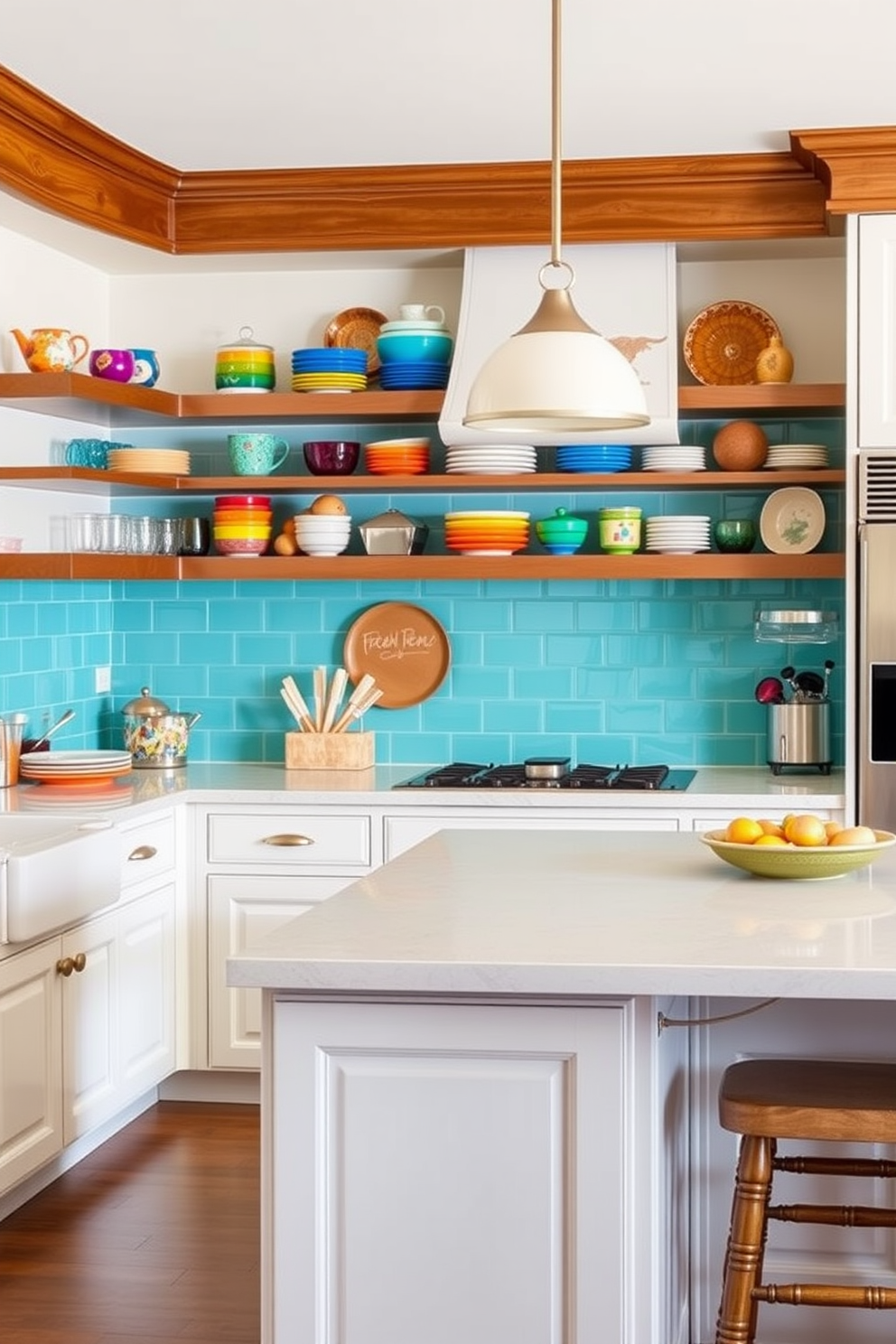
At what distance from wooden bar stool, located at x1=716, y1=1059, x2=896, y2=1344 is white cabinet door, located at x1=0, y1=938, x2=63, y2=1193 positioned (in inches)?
69.1

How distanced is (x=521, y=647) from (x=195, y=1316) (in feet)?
8.42

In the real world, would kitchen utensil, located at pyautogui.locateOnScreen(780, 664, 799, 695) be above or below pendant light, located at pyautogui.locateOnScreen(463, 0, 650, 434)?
below

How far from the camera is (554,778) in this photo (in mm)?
5180

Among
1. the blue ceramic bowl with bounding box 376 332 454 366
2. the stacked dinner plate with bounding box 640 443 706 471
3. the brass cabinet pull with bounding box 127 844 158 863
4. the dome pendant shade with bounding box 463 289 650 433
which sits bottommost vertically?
the brass cabinet pull with bounding box 127 844 158 863

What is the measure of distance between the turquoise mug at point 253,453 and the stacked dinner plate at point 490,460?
581 mm

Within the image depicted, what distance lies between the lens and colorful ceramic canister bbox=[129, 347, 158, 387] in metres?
5.31

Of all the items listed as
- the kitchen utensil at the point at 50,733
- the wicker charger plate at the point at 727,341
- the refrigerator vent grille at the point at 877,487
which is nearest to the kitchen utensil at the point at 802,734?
the refrigerator vent grille at the point at 877,487

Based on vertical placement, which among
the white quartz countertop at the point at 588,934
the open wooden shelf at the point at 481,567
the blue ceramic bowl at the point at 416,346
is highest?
the blue ceramic bowl at the point at 416,346

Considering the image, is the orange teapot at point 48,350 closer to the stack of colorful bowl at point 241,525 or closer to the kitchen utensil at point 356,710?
the stack of colorful bowl at point 241,525

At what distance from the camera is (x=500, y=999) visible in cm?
261

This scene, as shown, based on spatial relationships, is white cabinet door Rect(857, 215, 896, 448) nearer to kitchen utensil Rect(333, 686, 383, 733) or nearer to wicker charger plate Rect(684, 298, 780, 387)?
wicker charger plate Rect(684, 298, 780, 387)

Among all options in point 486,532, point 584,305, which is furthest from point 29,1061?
point 584,305

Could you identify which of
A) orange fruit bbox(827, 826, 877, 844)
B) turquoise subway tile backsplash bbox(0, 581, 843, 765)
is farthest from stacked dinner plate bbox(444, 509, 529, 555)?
orange fruit bbox(827, 826, 877, 844)

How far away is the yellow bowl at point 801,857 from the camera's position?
Answer: 3.18 meters
